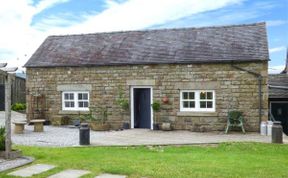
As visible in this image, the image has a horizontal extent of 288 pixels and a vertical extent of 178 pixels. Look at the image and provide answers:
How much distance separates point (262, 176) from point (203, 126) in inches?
387

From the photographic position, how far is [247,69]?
58.6ft

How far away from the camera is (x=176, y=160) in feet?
34.5

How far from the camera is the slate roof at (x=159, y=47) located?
733 inches

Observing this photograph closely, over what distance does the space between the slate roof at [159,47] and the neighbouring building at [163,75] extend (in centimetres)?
4

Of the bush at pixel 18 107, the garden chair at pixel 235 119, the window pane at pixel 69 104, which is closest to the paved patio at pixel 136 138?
the garden chair at pixel 235 119

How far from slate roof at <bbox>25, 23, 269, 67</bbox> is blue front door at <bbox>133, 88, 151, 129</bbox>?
5.35 ft

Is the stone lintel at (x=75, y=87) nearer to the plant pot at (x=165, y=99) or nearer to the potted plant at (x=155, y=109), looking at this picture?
the potted plant at (x=155, y=109)

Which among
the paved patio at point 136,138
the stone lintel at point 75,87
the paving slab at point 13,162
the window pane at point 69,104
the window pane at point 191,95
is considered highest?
the stone lintel at point 75,87

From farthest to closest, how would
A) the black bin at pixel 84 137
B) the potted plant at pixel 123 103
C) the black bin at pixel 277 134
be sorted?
1. the potted plant at pixel 123 103
2. the black bin at pixel 277 134
3. the black bin at pixel 84 137

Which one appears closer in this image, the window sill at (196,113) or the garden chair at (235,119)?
the garden chair at (235,119)

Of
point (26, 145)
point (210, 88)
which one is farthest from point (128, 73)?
point (26, 145)

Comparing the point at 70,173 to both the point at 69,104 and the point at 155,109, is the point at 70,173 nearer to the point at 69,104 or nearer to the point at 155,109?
the point at 155,109

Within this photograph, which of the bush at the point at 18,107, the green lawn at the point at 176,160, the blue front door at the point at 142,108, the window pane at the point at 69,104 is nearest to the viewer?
the green lawn at the point at 176,160

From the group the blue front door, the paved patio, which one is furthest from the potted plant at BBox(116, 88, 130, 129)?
the paved patio
